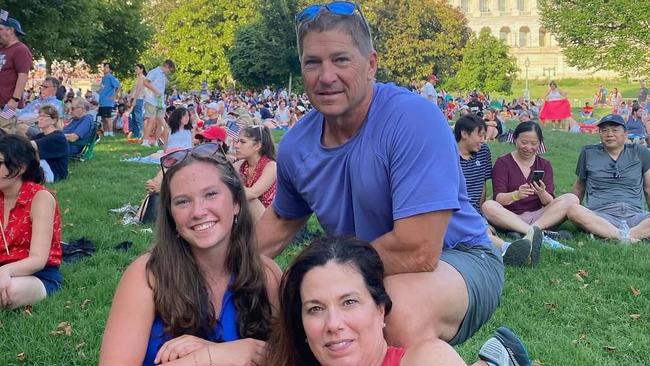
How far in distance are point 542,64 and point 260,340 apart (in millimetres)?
91980

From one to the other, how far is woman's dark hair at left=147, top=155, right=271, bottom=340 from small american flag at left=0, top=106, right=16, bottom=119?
294 inches

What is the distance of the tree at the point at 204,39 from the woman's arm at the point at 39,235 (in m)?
56.1

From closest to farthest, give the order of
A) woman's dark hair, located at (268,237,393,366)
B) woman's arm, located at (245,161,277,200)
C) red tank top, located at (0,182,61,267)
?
woman's dark hair, located at (268,237,393,366) < red tank top, located at (0,182,61,267) < woman's arm, located at (245,161,277,200)

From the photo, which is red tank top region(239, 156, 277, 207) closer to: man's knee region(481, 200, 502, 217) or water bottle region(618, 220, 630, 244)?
man's knee region(481, 200, 502, 217)

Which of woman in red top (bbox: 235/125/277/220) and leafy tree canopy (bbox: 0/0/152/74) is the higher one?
leafy tree canopy (bbox: 0/0/152/74)

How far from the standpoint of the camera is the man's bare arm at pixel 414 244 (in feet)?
8.93

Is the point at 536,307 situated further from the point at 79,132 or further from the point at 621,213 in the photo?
the point at 79,132

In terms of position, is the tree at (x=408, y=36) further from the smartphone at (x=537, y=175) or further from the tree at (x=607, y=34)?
the smartphone at (x=537, y=175)

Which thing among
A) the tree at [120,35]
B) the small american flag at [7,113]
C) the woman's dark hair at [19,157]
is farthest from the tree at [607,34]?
the woman's dark hair at [19,157]

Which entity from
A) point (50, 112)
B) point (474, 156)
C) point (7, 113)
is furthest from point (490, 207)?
point (50, 112)

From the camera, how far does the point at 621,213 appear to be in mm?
8328

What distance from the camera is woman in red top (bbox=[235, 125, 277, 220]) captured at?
7.70 metres

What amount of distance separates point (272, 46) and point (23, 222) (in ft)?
126

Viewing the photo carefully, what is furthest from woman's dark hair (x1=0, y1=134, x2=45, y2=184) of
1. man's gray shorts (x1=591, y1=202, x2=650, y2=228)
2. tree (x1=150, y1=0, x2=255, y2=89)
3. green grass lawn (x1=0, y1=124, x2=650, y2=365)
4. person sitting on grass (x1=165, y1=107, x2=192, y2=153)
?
tree (x1=150, y1=0, x2=255, y2=89)
